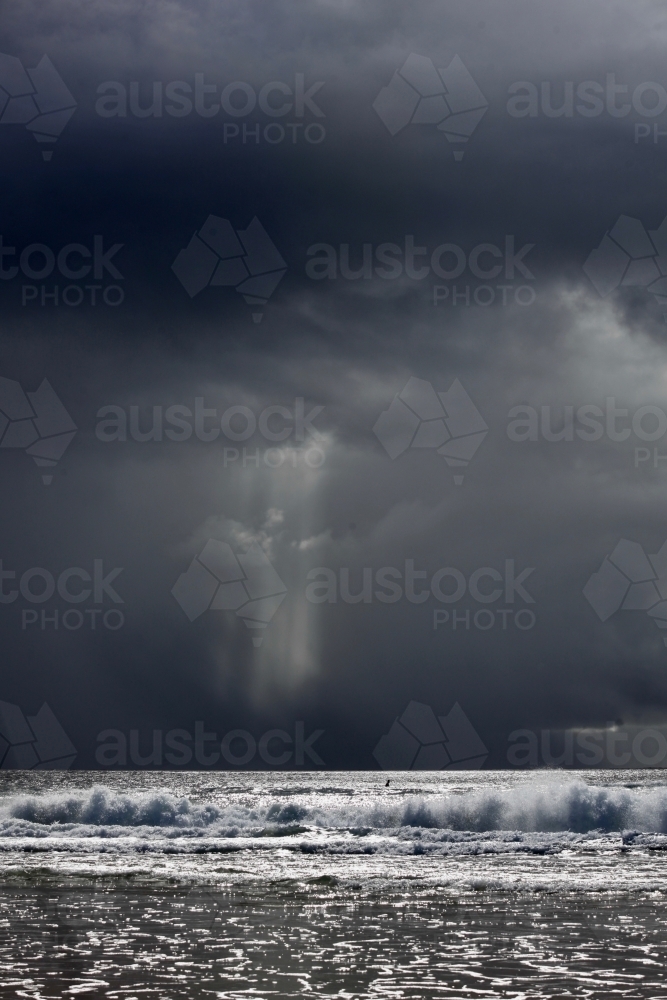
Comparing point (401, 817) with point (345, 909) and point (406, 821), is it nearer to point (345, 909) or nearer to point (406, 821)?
point (406, 821)

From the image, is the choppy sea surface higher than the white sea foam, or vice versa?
the choppy sea surface

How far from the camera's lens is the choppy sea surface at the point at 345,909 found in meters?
13.3

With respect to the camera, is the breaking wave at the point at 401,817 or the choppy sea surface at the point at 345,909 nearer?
the choppy sea surface at the point at 345,909

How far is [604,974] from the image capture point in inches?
531

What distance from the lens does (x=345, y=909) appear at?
19547 millimetres

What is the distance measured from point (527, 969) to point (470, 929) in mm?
3506

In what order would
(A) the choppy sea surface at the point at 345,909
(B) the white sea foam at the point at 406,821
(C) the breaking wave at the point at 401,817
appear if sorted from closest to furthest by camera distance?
1. (A) the choppy sea surface at the point at 345,909
2. (B) the white sea foam at the point at 406,821
3. (C) the breaking wave at the point at 401,817

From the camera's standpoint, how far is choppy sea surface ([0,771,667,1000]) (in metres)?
13.3

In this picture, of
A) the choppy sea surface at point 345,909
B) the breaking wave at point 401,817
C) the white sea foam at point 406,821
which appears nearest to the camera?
the choppy sea surface at point 345,909

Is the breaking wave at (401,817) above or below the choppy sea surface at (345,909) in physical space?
below

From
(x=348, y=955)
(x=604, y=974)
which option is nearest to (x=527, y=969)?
(x=604, y=974)

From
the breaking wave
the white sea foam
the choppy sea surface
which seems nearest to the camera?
the choppy sea surface

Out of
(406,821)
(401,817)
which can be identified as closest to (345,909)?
(406,821)

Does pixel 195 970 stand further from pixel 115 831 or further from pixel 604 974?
pixel 115 831
